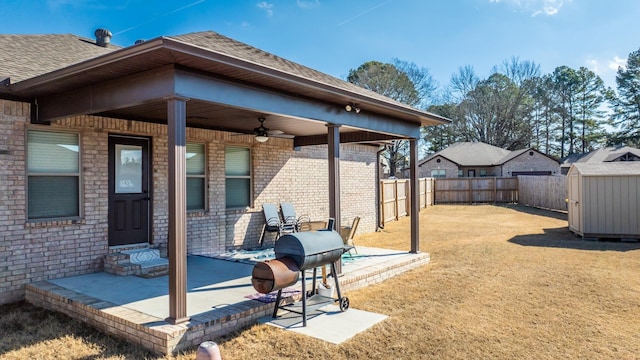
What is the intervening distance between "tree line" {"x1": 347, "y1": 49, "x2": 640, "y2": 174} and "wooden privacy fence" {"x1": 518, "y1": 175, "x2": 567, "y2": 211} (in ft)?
53.2

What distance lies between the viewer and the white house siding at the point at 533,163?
2988 centimetres

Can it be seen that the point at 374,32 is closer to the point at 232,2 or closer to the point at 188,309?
the point at 232,2

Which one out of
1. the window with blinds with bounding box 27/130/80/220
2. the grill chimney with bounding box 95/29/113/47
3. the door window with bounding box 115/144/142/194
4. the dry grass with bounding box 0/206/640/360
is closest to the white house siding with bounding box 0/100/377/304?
the window with blinds with bounding box 27/130/80/220

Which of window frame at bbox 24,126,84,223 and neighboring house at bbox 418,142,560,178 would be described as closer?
window frame at bbox 24,126,84,223

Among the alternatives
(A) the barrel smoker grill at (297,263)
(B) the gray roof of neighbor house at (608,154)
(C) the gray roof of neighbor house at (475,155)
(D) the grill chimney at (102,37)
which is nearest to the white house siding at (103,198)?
(D) the grill chimney at (102,37)

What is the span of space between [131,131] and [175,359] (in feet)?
13.5

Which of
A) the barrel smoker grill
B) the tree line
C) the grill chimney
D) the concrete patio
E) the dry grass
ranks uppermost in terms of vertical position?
the tree line

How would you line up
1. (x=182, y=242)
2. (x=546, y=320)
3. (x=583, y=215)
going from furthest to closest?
(x=583, y=215)
(x=546, y=320)
(x=182, y=242)

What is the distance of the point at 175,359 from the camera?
142 inches

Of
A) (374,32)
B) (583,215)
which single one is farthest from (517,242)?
(374,32)

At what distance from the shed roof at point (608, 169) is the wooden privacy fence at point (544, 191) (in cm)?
592

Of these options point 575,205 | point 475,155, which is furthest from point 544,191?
point 475,155

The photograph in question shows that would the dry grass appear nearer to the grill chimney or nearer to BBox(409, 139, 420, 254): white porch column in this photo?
BBox(409, 139, 420, 254): white porch column

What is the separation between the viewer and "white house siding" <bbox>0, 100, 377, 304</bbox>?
17.5ft
